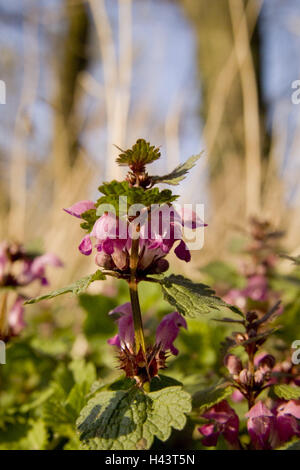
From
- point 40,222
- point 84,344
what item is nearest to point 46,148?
point 40,222

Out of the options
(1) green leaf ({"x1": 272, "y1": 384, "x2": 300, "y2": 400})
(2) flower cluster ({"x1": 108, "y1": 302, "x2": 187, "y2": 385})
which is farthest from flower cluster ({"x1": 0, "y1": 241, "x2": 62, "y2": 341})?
(1) green leaf ({"x1": 272, "y1": 384, "x2": 300, "y2": 400})

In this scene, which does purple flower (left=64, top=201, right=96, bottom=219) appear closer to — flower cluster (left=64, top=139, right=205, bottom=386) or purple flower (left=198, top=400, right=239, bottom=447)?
flower cluster (left=64, top=139, right=205, bottom=386)

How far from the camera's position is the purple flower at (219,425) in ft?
2.11

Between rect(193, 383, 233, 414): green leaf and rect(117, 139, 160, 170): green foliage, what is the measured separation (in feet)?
1.08

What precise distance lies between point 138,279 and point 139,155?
0.17m

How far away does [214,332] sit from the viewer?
1195 millimetres

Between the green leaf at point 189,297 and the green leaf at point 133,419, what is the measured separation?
100 mm

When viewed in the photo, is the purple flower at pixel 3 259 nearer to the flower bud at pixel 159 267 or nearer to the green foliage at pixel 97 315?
the green foliage at pixel 97 315

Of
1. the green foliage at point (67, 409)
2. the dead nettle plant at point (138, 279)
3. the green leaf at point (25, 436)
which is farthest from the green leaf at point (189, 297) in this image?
the green leaf at point (25, 436)

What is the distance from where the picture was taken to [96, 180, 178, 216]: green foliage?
0.50 m

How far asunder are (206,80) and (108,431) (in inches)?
206

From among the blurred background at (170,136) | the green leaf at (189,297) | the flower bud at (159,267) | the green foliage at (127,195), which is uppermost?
the blurred background at (170,136)

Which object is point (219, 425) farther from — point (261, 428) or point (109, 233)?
point (109, 233)
